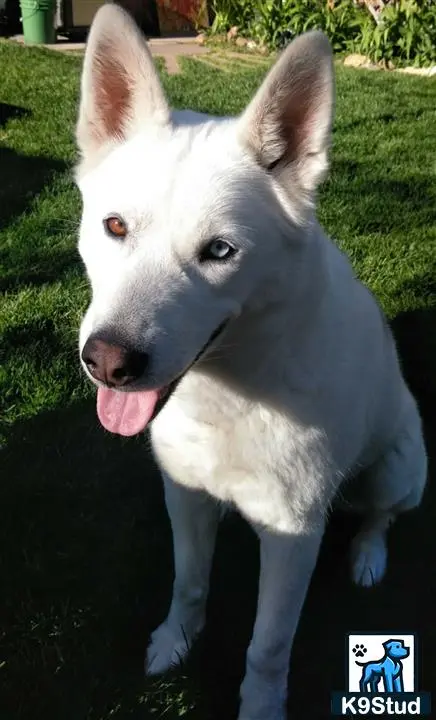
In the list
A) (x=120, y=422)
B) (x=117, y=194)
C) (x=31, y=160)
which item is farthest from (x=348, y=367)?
(x=31, y=160)

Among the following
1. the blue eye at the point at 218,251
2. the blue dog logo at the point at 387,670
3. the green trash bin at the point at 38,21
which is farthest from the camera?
the green trash bin at the point at 38,21

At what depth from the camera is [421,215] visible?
17.4 feet

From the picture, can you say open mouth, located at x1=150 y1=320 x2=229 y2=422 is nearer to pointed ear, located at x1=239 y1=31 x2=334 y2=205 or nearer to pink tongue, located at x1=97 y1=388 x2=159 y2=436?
pink tongue, located at x1=97 y1=388 x2=159 y2=436

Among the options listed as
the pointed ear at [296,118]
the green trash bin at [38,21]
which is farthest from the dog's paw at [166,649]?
the green trash bin at [38,21]

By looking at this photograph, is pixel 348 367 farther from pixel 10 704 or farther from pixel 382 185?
pixel 382 185

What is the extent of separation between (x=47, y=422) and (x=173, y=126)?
1784mm

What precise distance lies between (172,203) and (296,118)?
0.46 metres

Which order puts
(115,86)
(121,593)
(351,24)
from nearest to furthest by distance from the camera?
(115,86)
(121,593)
(351,24)

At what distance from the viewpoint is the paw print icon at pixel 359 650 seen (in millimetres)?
2494

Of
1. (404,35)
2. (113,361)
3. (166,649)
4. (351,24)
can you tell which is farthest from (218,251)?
(351,24)

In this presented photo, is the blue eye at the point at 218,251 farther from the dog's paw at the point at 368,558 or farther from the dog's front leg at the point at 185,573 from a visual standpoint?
the dog's paw at the point at 368,558

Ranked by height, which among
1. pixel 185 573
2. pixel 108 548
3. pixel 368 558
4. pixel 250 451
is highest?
pixel 250 451

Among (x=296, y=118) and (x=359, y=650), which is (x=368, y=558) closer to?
(x=359, y=650)

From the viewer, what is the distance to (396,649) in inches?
99.4
